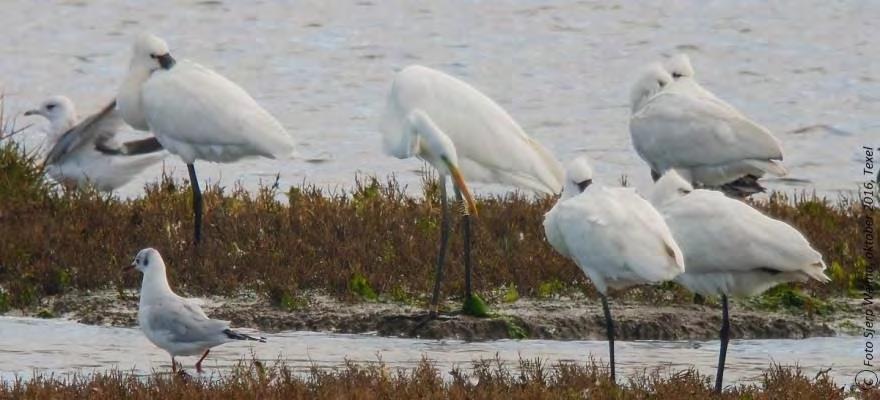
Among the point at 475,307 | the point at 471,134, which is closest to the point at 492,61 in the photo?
the point at 471,134

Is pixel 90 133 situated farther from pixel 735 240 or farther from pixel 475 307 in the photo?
pixel 735 240

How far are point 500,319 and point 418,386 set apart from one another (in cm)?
251

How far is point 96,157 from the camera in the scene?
15203mm

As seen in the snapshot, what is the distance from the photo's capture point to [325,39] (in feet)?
93.0

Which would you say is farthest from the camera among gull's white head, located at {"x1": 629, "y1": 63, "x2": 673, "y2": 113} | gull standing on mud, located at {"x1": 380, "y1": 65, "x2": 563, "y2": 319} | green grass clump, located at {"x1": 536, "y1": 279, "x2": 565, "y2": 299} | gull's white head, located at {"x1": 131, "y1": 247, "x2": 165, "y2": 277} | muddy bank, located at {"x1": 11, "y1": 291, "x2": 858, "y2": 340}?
gull's white head, located at {"x1": 629, "y1": 63, "x2": 673, "y2": 113}

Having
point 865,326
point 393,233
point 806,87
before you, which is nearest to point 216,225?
point 393,233

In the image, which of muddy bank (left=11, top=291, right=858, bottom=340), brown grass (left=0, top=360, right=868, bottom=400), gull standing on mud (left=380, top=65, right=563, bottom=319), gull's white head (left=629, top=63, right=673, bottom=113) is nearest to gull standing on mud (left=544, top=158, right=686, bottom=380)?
brown grass (left=0, top=360, right=868, bottom=400)

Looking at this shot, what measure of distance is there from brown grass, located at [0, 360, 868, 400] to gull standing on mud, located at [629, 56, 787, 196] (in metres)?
4.34

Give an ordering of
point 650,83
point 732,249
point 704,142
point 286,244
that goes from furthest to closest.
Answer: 1. point 650,83
2. point 704,142
3. point 286,244
4. point 732,249

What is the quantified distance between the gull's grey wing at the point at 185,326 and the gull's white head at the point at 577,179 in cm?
200

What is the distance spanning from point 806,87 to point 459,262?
12601 mm

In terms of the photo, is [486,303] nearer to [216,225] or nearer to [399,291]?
[399,291]

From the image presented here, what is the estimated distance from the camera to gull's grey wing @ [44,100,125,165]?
15078 mm

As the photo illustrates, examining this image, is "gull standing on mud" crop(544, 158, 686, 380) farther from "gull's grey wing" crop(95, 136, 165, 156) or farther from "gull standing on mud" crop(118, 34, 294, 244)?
"gull's grey wing" crop(95, 136, 165, 156)
